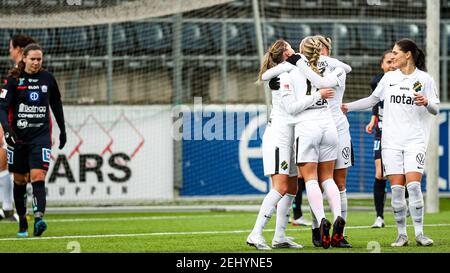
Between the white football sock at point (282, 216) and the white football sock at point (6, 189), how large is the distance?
5176 mm

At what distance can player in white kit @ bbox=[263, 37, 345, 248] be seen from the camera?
1016cm

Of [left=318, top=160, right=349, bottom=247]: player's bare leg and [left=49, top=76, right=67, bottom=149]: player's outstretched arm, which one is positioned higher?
[left=49, top=76, right=67, bottom=149]: player's outstretched arm

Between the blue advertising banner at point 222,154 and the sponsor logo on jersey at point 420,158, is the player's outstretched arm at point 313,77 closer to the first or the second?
the sponsor logo on jersey at point 420,158

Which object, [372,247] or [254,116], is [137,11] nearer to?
[254,116]

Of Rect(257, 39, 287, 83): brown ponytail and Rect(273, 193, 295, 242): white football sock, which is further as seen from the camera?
Rect(273, 193, 295, 242): white football sock

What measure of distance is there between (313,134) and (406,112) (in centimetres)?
101

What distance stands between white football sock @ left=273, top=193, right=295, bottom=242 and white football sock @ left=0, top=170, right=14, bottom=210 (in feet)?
17.0

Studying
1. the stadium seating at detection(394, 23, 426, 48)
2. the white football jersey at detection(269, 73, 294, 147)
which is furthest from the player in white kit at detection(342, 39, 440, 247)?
the stadium seating at detection(394, 23, 426, 48)

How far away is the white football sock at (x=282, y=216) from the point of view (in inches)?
416

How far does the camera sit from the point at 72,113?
1808cm

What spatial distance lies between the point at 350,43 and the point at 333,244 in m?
9.94

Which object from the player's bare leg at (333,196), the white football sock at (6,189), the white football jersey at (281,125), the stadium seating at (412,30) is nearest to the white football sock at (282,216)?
the player's bare leg at (333,196)

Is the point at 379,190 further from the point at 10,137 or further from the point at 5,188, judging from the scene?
the point at 5,188

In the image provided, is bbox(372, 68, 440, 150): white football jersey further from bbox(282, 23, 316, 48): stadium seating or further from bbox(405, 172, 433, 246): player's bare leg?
bbox(282, 23, 316, 48): stadium seating
